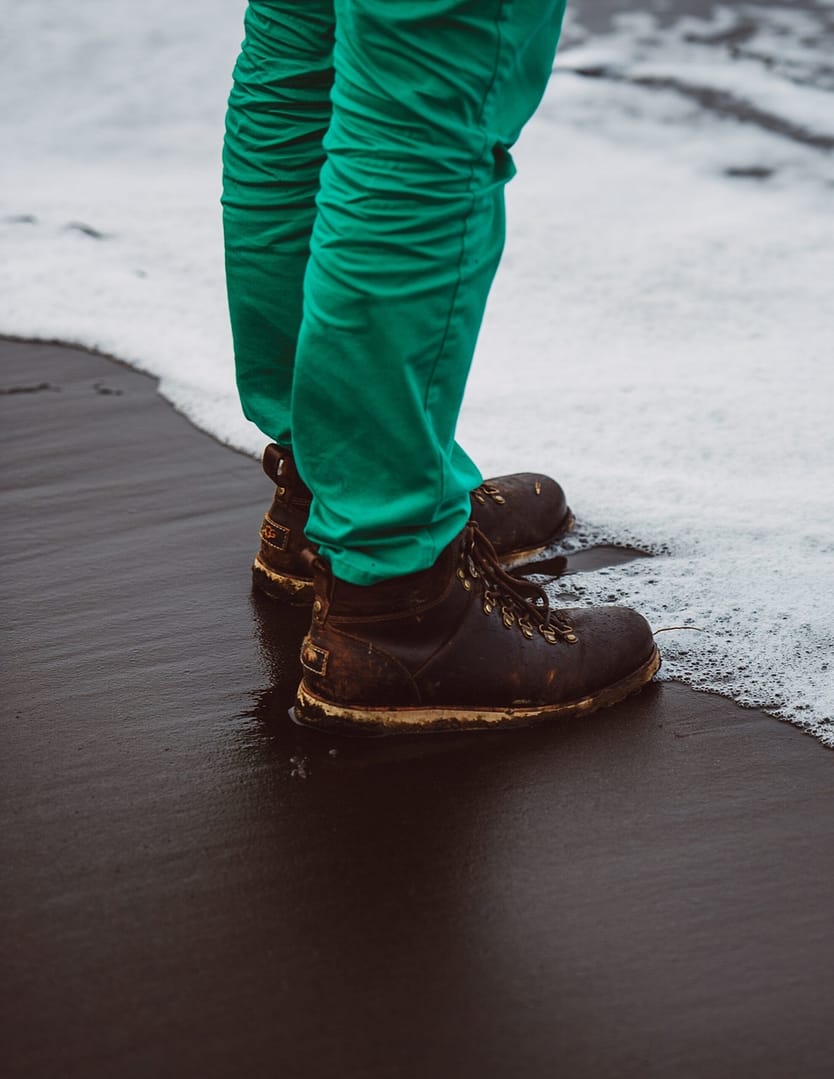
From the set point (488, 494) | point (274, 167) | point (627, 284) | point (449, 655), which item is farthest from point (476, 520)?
point (627, 284)

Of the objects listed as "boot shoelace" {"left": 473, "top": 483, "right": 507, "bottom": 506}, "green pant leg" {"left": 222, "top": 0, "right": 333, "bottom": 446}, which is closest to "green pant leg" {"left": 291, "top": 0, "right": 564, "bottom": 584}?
"green pant leg" {"left": 222, "top": 0, "right": 333, "bottom": 446}

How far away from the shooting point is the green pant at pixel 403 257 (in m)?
1.00

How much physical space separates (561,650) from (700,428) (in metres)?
0.97

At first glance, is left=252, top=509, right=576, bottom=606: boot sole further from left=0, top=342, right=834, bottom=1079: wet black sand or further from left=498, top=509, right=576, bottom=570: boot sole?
left=498, top=509, right=576, bottom=570: boot sole

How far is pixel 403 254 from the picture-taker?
1.04m

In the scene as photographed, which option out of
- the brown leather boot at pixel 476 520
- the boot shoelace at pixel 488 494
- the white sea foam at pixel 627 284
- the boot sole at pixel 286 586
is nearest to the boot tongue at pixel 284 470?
the brown leather boot at pixel 476 520

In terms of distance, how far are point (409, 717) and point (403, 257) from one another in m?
0.46

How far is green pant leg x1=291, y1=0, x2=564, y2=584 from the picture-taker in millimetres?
998

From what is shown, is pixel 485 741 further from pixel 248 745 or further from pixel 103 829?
pixel 103 829

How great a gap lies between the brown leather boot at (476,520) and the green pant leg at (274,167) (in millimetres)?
76

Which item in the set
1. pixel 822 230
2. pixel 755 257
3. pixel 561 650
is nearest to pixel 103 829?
pixel 561 650

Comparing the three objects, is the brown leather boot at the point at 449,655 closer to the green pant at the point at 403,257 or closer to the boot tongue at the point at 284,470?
the green pant at the point at 403,257

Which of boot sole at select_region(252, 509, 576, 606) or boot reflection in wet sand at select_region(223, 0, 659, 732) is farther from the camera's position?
boot sole at select_region(252, 509, 576, 606)

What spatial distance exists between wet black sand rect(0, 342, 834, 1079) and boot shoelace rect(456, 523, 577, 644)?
10 cm
